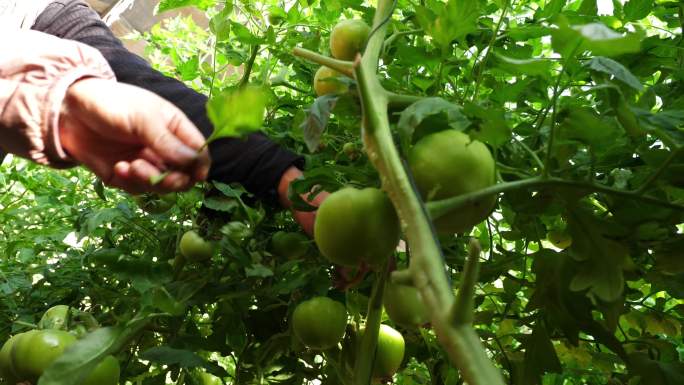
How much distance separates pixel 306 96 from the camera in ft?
4.21

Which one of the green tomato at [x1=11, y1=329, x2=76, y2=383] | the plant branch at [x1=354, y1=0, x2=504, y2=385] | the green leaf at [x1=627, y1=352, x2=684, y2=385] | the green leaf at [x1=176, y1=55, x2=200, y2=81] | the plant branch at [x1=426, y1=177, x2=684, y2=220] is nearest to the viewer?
the plant branch at [x1=354, y1=0, x2=504, y2=385]

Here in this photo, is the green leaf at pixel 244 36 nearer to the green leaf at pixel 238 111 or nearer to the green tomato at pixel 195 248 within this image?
the green tomato at pixel 195 248

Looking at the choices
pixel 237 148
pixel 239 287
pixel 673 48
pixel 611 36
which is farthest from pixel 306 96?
pixel 611 36

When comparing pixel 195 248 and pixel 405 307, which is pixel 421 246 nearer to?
pixel 405 307

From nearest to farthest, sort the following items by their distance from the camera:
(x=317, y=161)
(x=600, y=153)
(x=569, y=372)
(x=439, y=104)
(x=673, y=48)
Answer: (x=439, y=104), (x=600, y=153), (x=673, y=48), (x=317, y=161), (x=569, y=372)

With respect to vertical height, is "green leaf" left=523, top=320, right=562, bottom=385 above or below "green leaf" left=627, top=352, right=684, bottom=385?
below

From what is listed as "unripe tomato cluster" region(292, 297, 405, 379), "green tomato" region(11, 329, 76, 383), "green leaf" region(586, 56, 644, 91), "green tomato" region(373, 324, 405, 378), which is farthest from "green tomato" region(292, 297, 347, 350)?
"green leaf" region(586, 56, 644, 91)

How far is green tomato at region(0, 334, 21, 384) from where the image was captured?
0.98 m

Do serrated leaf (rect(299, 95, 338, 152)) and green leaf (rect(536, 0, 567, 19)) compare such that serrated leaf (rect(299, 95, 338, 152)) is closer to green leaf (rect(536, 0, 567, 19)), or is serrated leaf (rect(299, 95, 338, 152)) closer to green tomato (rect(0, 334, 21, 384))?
green leaf (rect(536, 0, 567, 19))

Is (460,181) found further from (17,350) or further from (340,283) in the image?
(17,350)

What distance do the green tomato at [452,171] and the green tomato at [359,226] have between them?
4 centimetres

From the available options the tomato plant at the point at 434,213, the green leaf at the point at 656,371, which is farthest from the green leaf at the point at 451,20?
the green leaf at the point at 656,371

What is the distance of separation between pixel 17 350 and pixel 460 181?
28.3 inches

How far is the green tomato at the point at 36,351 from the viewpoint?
0.91 metres
